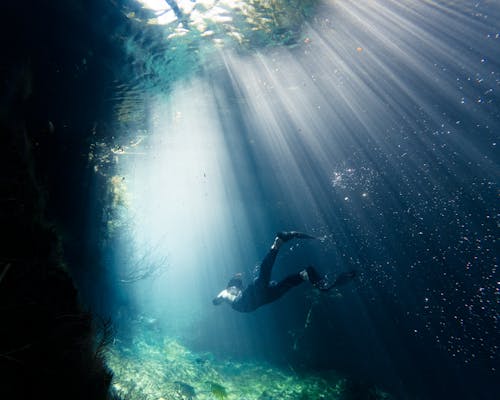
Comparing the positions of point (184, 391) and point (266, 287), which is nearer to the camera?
point (266, 287)

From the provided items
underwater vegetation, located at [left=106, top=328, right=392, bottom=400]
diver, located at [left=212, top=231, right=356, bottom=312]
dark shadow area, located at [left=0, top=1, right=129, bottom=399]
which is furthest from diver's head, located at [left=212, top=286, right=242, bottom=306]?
dark shadow area, located at [left=0, top=1, right=129, bottom=399]

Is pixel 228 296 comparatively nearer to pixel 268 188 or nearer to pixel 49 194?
pixel 49 194

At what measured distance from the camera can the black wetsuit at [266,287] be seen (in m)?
8.44

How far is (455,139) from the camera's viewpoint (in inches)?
631

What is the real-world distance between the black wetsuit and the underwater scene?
2.9 inches

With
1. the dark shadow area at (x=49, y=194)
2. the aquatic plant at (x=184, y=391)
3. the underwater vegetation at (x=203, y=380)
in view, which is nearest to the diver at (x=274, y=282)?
the underwater vegetation at (x=203, y=380)

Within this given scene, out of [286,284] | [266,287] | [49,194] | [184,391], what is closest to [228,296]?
[266,287]

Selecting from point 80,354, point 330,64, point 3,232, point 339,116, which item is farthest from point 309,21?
point 80,354

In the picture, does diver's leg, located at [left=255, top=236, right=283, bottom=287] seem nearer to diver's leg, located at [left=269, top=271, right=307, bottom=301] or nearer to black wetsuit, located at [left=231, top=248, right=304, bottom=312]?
black wetsuit, located at [left=231, top=248, right=304, bottom=312]

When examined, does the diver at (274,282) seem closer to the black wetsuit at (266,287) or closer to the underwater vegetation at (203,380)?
the black wetsuit at (266,287)

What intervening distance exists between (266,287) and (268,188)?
15260 mm

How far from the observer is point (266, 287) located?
358 inches

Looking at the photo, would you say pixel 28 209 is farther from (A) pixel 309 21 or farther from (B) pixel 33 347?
(A) pixel 309 21

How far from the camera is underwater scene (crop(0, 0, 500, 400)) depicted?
4500mm
